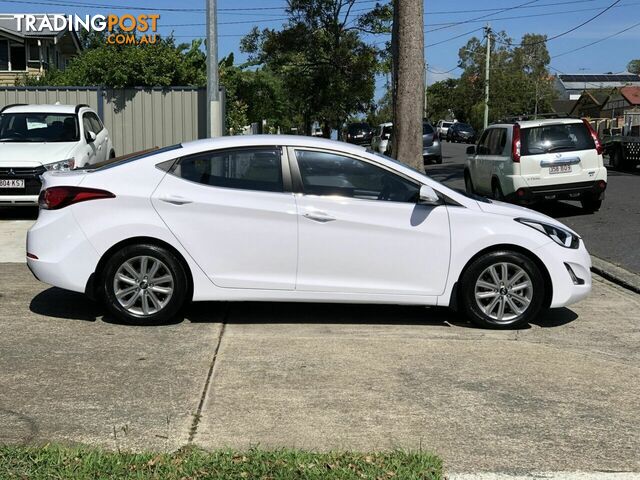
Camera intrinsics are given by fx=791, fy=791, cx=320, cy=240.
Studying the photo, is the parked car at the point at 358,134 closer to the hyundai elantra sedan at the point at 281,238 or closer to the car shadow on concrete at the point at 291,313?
the car shadow on concrete at the point at 291,313

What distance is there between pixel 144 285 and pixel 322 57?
19549 millimetres

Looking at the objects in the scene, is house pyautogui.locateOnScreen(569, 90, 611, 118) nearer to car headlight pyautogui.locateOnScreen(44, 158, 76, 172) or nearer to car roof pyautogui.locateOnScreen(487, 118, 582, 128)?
car roof pyautogui.locateOnScreen(487, 118, 582, 128)

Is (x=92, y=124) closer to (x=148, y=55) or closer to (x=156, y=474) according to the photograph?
(x=148, y=55)

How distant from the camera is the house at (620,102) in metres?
60.0

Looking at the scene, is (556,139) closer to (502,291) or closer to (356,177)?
(502,291)

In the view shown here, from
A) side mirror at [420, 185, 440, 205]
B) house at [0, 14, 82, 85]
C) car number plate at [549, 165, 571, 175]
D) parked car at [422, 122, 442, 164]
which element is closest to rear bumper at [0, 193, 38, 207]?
side mirror at [420, 185, 440, 205]

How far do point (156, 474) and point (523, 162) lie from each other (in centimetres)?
1052

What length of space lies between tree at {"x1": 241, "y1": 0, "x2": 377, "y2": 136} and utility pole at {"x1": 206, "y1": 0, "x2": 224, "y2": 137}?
36.8 ft

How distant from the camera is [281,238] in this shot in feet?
20.8

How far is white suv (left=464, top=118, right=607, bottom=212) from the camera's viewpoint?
13094mm

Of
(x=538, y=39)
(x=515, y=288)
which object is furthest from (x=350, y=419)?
(x=538, y=39)

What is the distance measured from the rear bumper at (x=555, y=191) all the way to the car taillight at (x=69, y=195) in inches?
333

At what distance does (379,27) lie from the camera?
80.5 feet

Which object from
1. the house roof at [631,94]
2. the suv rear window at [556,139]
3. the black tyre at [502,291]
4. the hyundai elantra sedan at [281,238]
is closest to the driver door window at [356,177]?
the hyundai elantra sedan at [281,238]
